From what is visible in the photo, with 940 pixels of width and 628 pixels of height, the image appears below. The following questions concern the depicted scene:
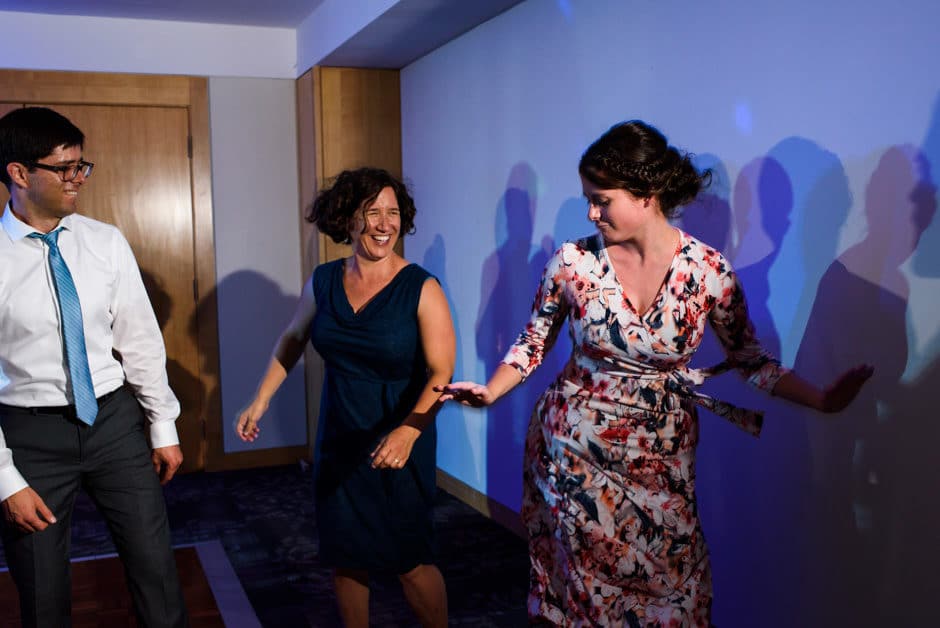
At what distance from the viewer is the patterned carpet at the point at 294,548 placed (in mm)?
3227

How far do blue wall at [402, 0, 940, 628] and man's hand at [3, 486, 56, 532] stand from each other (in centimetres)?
→ 190

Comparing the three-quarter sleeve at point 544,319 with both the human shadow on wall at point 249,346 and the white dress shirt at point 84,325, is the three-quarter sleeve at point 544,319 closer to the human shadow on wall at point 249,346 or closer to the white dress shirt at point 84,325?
the white dress shirt at point 84,325

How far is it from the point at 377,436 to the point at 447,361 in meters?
0.29

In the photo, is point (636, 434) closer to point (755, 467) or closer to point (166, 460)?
point (755, 467)

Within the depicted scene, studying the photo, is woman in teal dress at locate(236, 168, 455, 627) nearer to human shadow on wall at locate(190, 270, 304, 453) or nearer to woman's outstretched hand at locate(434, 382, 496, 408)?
woman's outstretched hand at locate(434, 382, 496, 408)

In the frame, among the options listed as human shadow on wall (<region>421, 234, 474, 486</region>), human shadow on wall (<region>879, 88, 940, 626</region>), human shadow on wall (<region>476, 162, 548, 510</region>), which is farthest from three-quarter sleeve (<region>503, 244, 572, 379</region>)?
human shadow on wall (<region>421, 234, 474, 486</region>)

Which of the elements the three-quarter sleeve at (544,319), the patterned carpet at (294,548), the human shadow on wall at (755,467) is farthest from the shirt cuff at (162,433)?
the human shadow on wall at (755,467)

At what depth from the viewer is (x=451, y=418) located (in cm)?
472

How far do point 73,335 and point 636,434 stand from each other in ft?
4.40

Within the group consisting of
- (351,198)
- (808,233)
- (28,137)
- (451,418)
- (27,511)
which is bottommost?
(451,418)

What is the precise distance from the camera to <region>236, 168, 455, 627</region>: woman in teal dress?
2.47 m

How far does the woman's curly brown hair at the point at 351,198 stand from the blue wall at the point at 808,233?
939mm

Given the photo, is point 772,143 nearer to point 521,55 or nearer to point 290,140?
point 521,55

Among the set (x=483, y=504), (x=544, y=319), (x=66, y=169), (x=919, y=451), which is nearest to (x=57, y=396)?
(x=66, y=169)
